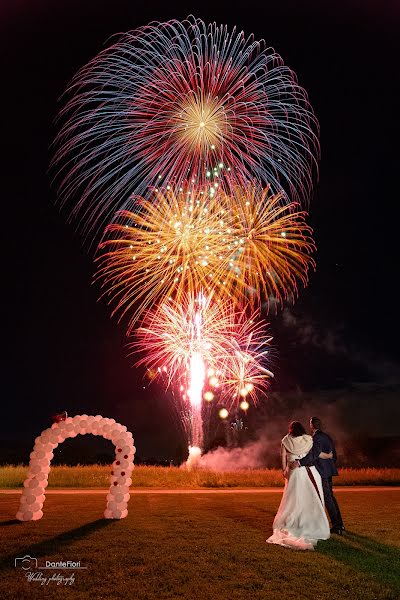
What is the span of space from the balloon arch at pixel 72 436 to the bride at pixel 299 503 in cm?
494

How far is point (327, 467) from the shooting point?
13.3m

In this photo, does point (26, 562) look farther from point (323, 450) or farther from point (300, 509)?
point (323, 450)

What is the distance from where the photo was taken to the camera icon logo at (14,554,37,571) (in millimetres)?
9513

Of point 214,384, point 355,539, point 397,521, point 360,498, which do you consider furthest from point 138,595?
point 214,384

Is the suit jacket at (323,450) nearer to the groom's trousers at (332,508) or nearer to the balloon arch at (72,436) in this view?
the groom's trousers at (332,508)

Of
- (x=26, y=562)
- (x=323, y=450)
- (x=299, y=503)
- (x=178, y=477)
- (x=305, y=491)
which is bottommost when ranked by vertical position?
(x=26, y=562)

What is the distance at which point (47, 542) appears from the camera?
11516 millimetres

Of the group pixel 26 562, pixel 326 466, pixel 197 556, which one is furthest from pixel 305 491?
pixel 26 562

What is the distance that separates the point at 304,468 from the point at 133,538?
3969 mm

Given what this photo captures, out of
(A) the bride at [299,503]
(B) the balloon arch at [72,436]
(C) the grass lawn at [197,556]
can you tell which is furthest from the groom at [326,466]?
(B) the balloon arch at [72,436]

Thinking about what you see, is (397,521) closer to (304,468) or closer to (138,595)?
(304,468)

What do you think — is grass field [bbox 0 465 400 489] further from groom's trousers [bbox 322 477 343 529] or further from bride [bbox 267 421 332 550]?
bride [bbox 267 421 332 550]

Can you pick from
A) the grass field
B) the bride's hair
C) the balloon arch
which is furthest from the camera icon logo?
the grass field

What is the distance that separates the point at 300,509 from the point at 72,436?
6972 mm
